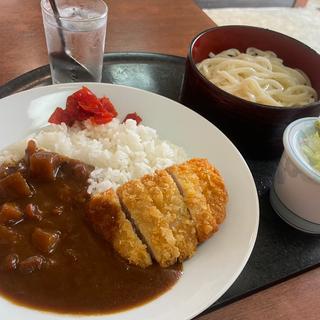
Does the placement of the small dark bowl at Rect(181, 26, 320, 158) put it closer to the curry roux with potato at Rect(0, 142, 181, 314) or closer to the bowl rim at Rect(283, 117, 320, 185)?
the bowl rim at Rect(283, 117, 320, 185)

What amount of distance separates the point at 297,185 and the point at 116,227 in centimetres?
67

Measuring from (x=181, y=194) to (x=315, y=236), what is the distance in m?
0.56

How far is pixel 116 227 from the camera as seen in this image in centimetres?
131

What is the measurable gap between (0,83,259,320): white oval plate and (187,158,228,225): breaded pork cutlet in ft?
0.18

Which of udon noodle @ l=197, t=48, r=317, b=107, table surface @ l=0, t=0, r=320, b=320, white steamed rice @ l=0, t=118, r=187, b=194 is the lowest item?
table surface @ l=0, t=0, r=320, b=320

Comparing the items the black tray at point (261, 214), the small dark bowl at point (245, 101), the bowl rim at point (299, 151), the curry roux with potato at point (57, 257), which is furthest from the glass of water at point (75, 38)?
the bowl rim at point (299, 151)

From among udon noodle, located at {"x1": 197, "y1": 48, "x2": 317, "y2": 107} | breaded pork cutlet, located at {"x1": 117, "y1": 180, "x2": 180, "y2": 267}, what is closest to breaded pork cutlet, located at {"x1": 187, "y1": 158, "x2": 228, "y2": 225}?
breaded pork cutlet, located at {"x1": 117, "y1": 180, "x2": 180, "y2": 267}

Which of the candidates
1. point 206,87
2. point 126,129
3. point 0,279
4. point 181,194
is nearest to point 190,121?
point 206,87

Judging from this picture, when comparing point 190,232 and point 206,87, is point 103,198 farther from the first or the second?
point 206,87

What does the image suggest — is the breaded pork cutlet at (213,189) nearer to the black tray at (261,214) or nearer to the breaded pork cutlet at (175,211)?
the breaded pork cutlet at (175,211)

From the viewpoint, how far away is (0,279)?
46.3 inches

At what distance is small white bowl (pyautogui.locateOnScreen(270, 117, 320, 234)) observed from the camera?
4.73 ft

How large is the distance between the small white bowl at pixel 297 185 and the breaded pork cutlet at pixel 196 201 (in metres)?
0.36

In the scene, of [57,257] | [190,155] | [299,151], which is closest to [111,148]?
[190,155]
